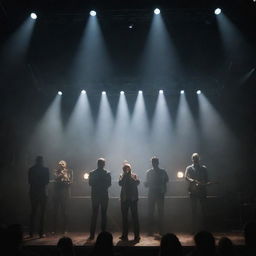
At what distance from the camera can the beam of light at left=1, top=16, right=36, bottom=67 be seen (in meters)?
9.06

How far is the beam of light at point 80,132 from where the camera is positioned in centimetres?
1473

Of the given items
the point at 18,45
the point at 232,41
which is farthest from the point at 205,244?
the point at 18,45

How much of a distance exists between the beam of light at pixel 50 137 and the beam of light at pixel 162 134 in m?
4.75

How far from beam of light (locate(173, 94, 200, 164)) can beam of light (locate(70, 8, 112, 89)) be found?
4505 millimetres

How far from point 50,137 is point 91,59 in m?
5.10

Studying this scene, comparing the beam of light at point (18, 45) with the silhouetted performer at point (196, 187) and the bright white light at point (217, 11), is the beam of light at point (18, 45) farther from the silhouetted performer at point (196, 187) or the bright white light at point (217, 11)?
the silhouetted performer at point (196, 187)

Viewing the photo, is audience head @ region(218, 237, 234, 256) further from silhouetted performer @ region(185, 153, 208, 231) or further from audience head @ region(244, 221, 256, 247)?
silhouetted performer @ region(185, 153, 208, 231)

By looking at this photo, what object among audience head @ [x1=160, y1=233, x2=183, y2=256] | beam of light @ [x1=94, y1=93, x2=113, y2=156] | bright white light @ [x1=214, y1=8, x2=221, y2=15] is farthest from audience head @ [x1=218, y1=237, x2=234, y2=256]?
beam of light @ [x1=94, y1=93, x2=113, y2=156]

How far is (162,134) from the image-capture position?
15.1m

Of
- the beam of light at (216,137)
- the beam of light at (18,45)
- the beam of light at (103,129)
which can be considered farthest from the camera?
the beam of light at (103,129)

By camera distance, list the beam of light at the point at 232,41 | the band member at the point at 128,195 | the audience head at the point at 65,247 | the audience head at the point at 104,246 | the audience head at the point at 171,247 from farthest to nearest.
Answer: the beam of light at the point at 232,41, the band member at the point at 128,195, the audience head at the point at 65,247, the audience head at the point at 104,246, the audience head at the point at 171,247

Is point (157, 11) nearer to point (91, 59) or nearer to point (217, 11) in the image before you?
point (217, 11)

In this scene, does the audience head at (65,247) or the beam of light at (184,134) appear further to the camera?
the beam of light at (184,134)

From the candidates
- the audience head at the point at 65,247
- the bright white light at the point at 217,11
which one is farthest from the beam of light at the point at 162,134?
→ the audience head at the point at 65,247
